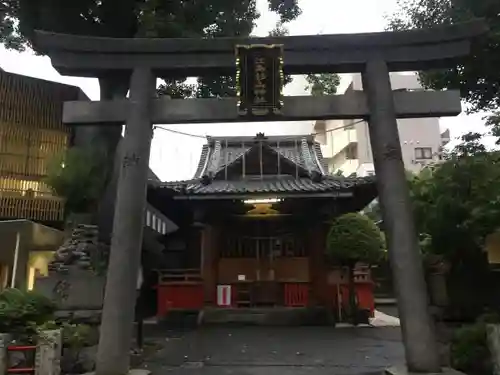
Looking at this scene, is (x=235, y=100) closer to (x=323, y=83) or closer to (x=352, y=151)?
(x=323, y=83)

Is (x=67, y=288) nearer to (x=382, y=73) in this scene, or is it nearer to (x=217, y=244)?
(x=382, y=73)

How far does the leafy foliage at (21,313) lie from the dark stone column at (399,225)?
18.8ft

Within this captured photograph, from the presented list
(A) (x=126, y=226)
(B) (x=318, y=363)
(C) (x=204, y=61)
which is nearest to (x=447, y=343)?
(B) (x=318, y=363)

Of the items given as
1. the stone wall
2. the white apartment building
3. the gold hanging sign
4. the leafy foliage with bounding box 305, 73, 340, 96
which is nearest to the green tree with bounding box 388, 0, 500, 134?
the gold hanging sign

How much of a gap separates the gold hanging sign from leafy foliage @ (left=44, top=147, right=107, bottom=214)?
479 cm

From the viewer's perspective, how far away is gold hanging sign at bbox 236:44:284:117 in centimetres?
855

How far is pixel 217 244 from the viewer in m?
18.9

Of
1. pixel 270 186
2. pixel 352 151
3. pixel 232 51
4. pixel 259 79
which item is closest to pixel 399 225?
pixel 259 79

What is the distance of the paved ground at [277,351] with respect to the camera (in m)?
8.73

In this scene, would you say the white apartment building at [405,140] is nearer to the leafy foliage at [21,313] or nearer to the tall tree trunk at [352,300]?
the tall tree trunk at [352,300]

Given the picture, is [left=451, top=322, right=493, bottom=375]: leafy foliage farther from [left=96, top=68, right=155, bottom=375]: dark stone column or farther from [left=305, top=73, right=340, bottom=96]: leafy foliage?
[left=305, top=73, right=340, bottom=96]: leafy foliage

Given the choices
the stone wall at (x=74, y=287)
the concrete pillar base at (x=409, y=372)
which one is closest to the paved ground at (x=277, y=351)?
the concrete pillar base at (x=409, y=372)

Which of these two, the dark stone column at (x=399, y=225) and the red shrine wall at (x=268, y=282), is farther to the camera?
the red shrine wall at (x=268, y=282)

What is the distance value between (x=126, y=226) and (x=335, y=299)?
37.0 ft
